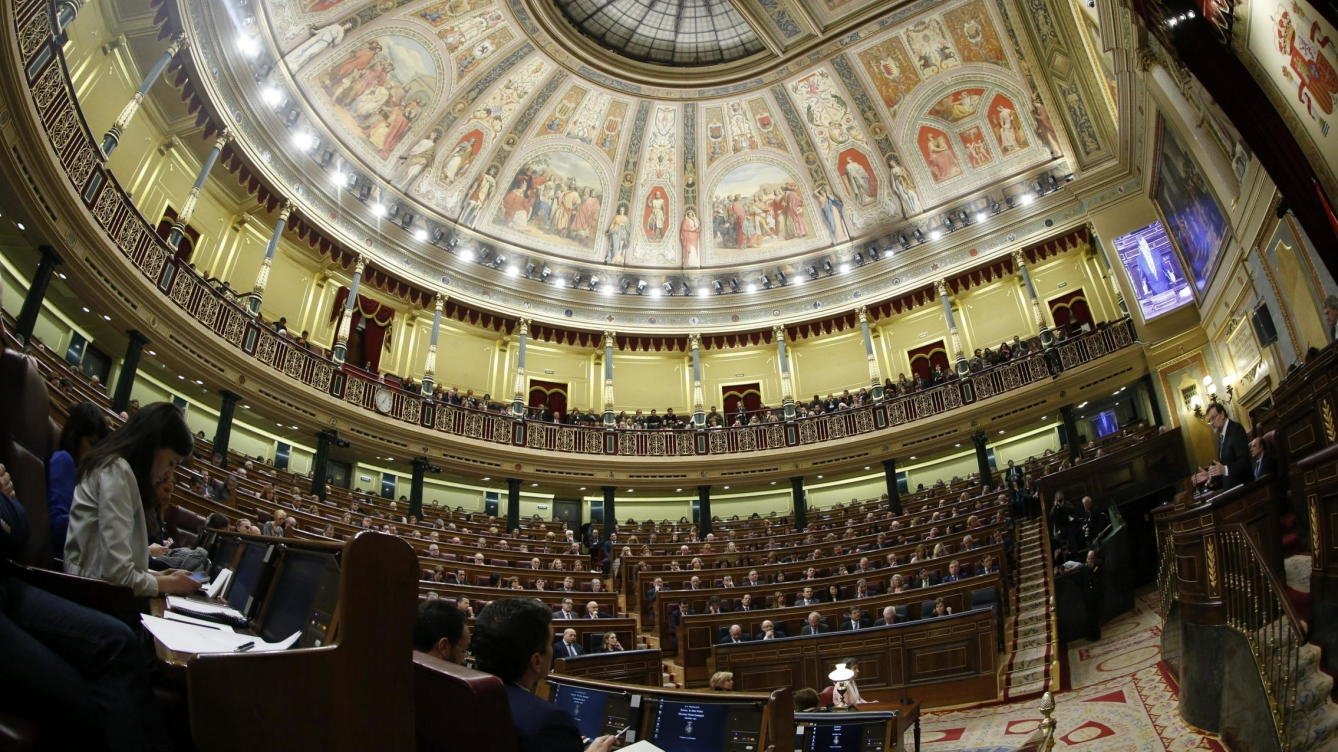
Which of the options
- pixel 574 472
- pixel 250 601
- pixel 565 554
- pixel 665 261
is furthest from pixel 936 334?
pixel 250 601

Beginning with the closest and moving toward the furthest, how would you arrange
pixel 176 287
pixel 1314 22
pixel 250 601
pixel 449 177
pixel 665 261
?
pixel 250 601 < pixel 1314 22 < pixel 176 287 < pixel 449 177 < pixel 665 261

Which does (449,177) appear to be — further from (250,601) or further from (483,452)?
(250,601)

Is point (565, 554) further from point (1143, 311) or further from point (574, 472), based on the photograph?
point (1143, 311)

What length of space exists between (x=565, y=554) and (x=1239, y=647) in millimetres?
11934

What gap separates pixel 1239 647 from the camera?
480cm

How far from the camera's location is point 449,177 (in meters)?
20.6

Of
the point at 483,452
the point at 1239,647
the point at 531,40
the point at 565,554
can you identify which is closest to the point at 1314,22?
the point at 1239,647

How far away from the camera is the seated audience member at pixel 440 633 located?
7.63 ft

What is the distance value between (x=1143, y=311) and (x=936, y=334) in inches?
249

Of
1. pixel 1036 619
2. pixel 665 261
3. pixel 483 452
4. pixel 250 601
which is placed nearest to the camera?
pixel 250 601

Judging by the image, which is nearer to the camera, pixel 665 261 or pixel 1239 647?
pixel 1239 647

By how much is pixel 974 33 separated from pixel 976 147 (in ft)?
10.3

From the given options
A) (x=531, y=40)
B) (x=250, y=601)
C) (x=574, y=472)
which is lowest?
(x=250, y=601)

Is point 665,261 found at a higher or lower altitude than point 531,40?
lower
